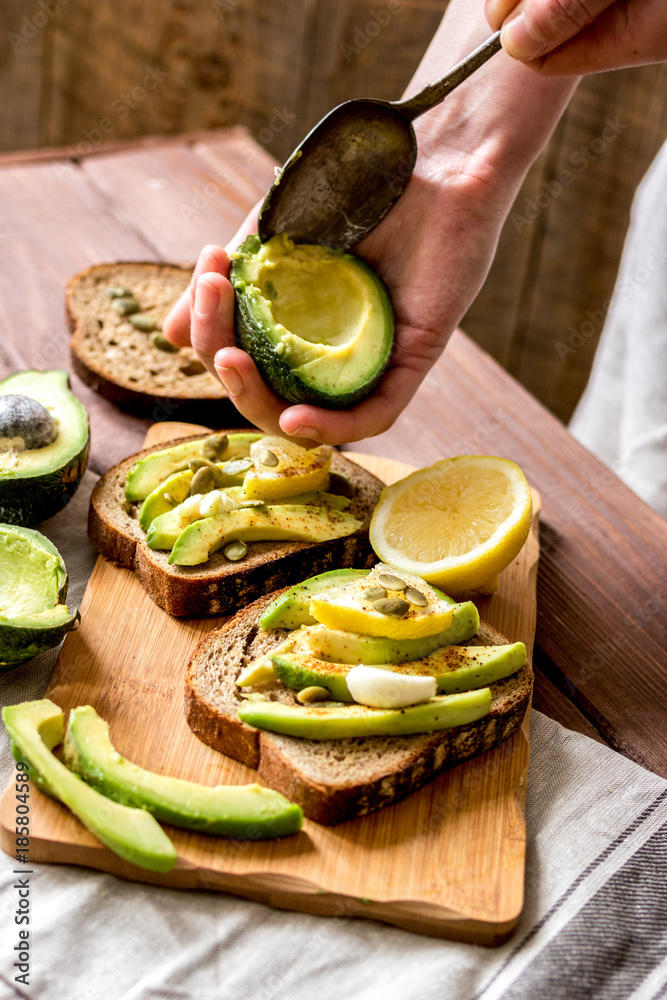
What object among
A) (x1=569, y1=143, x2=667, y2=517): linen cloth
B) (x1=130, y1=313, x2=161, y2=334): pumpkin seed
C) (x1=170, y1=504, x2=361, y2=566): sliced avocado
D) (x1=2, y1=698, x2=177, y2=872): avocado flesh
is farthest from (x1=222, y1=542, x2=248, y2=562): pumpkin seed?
(x1=569, y1=143, x2=667, y2=517): linen cloth

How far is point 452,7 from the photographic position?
9.56 ft

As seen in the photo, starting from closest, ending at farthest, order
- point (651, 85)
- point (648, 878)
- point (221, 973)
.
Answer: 1. point (221, 973)
2. point (648, 878)
3. point (651, 85)

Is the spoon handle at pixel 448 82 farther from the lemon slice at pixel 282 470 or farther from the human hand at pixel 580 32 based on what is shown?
the lemon slice at pixel 282 470

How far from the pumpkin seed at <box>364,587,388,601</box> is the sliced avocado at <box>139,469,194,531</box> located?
0.65 m

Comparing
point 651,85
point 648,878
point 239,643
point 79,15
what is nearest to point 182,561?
point 239,643

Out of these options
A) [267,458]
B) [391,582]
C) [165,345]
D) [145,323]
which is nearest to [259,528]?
[267,458]

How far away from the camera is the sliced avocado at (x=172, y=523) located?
2.29m

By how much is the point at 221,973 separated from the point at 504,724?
75cm

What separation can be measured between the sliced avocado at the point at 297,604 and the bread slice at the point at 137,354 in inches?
40.2

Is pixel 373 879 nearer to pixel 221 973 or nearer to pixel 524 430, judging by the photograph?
pixel 221 973

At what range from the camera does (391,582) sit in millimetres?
2043

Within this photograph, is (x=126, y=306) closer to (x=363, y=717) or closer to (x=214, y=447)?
(x=214, y=447)

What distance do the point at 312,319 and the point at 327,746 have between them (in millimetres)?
1195

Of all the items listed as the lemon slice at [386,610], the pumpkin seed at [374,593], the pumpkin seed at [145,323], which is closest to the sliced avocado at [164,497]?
the lemon slice at [386,610]
